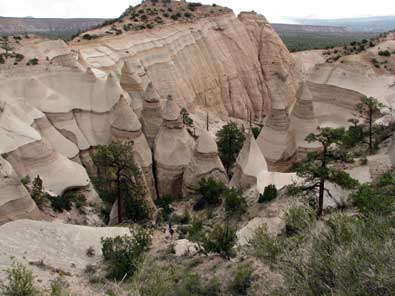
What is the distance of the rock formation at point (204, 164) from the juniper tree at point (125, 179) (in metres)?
3.21

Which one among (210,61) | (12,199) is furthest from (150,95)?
(210,61)

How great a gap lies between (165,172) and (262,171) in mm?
6168

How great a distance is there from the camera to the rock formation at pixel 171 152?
21984 millimetres

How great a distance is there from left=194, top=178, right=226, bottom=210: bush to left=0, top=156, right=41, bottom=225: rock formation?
7.62 meters

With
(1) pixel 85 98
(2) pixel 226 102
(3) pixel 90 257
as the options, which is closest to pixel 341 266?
(3) pixel 90 257

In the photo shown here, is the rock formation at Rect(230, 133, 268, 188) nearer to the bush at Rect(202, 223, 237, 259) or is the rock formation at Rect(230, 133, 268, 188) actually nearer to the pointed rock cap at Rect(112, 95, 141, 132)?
the pointed rock cap at Rect(112, 95, 141, 132)

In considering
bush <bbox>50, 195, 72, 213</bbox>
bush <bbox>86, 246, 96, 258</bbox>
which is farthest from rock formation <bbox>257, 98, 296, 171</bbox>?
bush <bbox>86, 246, 96, 258</bbox>

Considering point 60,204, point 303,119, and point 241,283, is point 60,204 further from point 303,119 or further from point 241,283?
point 303,119

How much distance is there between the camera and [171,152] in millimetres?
22031

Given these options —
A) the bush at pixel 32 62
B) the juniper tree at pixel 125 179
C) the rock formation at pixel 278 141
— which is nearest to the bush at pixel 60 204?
the juniper tree at pixel 125 179

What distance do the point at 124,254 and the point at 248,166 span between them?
29.5ft

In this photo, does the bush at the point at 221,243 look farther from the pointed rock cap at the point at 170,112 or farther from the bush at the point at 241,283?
the pointed rock cap at the point at 170,112

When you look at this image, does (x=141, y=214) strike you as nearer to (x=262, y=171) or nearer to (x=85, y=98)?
(x=262, y=171)

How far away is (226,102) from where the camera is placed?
41.4 meters
